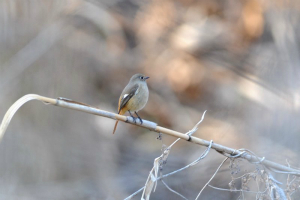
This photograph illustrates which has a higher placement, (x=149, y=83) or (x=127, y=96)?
(x=149, y=83)

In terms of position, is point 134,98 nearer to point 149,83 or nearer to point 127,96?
point 127,96

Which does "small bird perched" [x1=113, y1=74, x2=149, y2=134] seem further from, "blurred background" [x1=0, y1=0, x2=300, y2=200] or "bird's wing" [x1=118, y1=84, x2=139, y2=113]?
"blurred background" [x1=0, y1=0, x2=300, y2=200]

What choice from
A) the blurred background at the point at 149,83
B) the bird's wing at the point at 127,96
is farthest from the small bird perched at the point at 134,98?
the blurred background at the point at 149,83

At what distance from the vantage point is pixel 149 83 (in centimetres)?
526

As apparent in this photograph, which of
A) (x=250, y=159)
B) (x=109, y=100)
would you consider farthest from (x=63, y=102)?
(x=109, y=100)

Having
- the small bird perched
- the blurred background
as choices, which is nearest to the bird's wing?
the small bird perched

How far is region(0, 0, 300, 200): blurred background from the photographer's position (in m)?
3.97

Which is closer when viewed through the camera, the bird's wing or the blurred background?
the bird's wing

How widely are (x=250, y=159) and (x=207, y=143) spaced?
21 centimetres

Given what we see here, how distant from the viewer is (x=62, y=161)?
446cm

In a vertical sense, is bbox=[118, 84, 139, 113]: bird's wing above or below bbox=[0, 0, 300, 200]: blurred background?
below

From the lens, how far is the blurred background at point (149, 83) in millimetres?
3971

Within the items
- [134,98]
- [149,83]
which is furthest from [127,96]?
[149,83]

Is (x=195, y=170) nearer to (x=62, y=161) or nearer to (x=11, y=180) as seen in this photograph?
(x=62, y=161)
